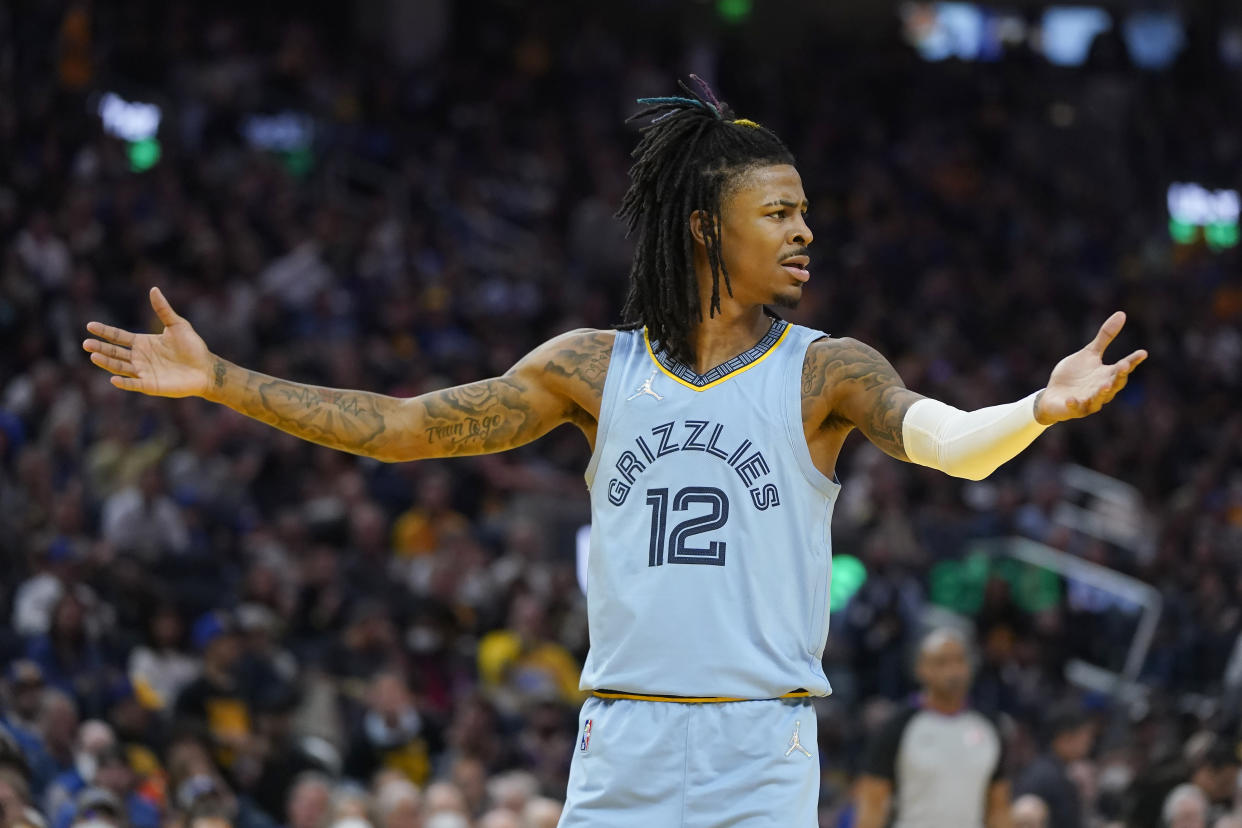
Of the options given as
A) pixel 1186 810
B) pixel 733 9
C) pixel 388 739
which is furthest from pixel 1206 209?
pixel 388 739

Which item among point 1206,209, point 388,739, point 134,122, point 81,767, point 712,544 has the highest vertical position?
point 1206,209

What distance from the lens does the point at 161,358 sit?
3850 mm

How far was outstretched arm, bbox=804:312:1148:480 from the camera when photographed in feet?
10.8

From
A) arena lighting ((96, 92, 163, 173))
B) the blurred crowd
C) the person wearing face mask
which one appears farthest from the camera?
arena lighting ((96, 92, 163, 173))

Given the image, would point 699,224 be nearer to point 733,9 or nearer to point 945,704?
point 945,704

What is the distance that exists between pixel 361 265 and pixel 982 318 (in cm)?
637

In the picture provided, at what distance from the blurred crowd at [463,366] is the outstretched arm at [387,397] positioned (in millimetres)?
3854

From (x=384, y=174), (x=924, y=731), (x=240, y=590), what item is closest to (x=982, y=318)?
(x=384, y=174)

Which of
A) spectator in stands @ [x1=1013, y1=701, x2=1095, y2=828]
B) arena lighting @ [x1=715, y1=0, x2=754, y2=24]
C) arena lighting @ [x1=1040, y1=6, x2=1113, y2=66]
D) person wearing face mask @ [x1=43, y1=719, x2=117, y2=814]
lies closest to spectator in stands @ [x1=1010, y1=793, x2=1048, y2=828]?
spectator in stands @ [x1=1013, y1=701, x2=1095, y2=828]

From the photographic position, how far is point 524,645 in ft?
36.5

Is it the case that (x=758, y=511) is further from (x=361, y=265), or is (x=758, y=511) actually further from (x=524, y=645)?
(x=361, y=265)

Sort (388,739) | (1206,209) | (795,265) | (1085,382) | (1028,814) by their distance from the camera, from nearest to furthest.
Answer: (1085,382) → (795,265) → (1028,814) → (388,739) → (1206,209)

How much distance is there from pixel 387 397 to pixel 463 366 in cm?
1015

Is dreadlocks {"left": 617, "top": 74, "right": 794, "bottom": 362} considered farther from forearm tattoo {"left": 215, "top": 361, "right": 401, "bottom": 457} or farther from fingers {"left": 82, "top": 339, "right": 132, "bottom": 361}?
fingers {"left": 82, "top": 339, "right": 132, "bottom": 361}
